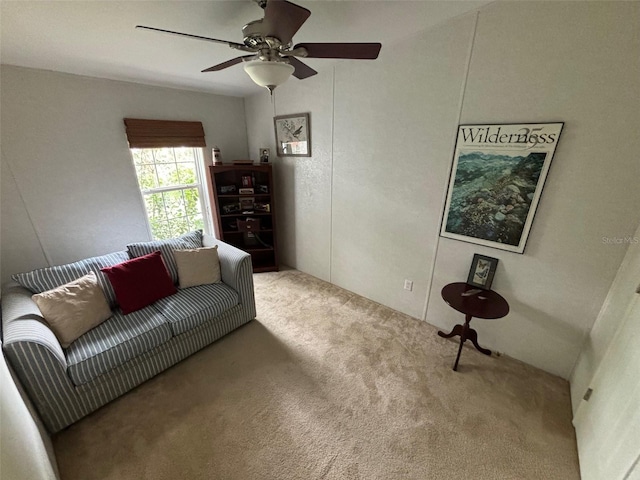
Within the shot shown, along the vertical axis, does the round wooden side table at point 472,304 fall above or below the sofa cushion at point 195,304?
above

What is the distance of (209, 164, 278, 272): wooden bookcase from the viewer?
3148mm

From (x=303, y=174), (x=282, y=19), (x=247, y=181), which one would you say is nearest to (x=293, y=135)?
(x=303, y=174)

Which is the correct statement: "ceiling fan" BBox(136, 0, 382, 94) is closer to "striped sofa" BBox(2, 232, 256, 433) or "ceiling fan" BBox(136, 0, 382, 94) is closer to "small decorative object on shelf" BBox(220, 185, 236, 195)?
"striped sofa" BBox(2, 232, 256, 433)

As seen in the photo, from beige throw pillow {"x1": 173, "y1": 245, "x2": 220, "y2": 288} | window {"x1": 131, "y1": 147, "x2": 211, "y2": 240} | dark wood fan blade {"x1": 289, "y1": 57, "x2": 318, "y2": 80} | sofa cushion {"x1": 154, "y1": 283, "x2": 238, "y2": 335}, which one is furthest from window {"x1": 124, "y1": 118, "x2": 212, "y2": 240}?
dark wood fan blade {"x1": 289, "y1": 57, "x2": 318, "y2": 80}

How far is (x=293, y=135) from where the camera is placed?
2.87m

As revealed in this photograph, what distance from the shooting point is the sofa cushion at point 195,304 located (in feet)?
6.21

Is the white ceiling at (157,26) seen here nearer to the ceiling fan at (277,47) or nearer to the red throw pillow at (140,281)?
the ceiling fan at (277,47)

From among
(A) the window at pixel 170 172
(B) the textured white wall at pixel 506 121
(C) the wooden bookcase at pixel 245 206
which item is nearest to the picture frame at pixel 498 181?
(B) the textured white wall at pixel 506 121

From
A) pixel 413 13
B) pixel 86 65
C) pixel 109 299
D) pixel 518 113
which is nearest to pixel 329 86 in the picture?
pixel 413 13

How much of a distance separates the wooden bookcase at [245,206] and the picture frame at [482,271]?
2247mm

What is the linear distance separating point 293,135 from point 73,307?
2416 mm

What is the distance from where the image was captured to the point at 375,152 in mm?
2287
